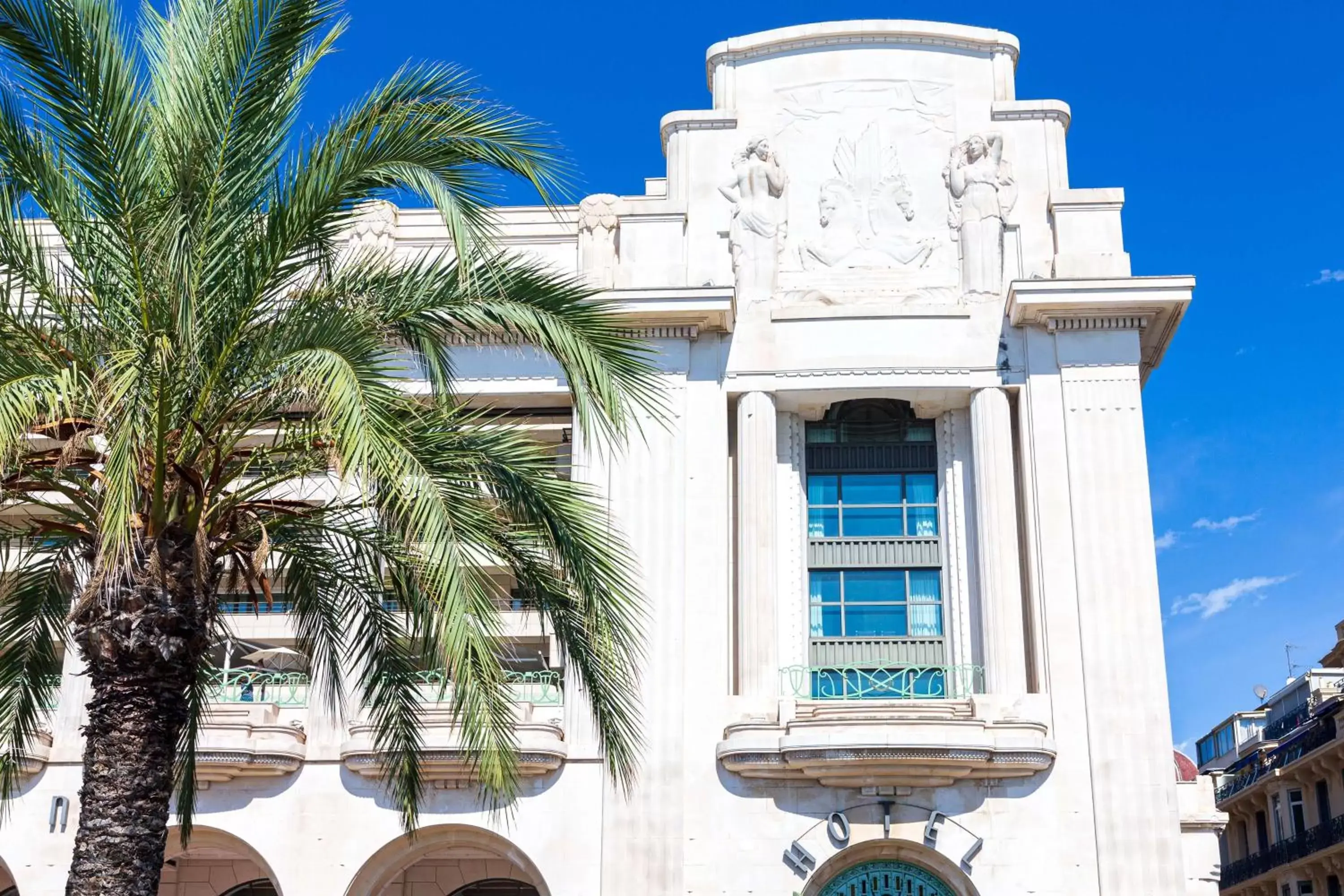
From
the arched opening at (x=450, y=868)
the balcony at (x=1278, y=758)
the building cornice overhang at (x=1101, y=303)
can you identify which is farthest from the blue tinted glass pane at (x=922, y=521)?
the balcony at (x=1278, y=758)

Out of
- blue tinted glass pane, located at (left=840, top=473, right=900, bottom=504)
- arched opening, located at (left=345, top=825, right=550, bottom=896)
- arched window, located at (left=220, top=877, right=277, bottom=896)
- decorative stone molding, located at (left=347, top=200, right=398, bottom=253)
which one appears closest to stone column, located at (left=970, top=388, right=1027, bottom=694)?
blue tinted glass pane, located at (left=840, top=473, right=900, bottom=504)

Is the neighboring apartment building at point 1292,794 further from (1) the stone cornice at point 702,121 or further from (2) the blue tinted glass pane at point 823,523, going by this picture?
(1) the stone cornice at point 702,121

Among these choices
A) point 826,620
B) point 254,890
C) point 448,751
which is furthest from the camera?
point 254,890

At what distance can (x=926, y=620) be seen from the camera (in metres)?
29.0

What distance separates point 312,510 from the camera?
51.6 ft

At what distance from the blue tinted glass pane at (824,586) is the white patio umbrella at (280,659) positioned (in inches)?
377

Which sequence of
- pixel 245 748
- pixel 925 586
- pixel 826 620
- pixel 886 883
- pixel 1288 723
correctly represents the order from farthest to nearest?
pixel 1288 723 → pixel 925 586 → pixel 826 620 → pixel 245 748 → pixel 886 883

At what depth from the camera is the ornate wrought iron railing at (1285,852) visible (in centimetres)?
4528

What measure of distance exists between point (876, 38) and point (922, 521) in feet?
32.1

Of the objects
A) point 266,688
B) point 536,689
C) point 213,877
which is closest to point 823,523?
point 536,689

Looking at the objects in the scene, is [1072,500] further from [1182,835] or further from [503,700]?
[503,700]

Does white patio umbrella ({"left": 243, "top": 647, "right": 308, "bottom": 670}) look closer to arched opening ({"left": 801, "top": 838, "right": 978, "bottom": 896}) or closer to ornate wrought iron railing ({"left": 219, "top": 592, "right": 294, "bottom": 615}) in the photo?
ornate wrought iron railing ({"left": 219, "top": 592, "right": 294, "bottom": 615})

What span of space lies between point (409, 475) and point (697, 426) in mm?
15845

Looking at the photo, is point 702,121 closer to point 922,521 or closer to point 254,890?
point 922,521
